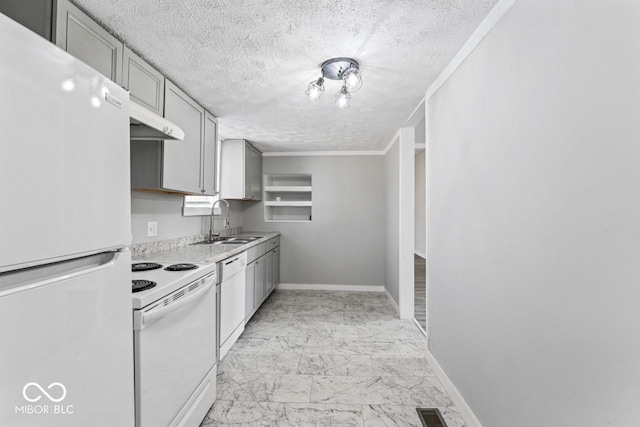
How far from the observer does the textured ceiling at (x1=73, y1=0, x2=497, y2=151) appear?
4.81 feet

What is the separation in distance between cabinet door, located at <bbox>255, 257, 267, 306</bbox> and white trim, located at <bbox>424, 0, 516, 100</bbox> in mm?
2600

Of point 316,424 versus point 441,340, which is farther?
point 441,340

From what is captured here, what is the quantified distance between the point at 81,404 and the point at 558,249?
1552 millimetres

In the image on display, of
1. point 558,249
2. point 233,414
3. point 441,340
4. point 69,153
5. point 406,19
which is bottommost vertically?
point 233,414

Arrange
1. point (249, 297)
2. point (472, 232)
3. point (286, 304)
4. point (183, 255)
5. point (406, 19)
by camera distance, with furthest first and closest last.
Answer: point (286, 304)
point (249, 297)
point (183, 255)
point (472, 232)
point (406, 19)

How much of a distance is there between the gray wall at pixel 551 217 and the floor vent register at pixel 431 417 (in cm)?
22

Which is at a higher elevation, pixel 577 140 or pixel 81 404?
pixel 577 140

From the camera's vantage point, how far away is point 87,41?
150cm

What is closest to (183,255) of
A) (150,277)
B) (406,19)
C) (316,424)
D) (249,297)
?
(150,277)

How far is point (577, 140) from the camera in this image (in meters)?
0.98

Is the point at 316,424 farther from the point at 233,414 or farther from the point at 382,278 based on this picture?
the point at 382,278

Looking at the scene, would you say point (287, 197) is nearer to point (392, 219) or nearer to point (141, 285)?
point (392, 219)

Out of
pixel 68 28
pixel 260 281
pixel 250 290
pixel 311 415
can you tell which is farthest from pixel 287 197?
pixel 68 28

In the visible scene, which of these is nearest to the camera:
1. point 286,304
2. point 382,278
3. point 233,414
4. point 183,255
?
point 233,414
